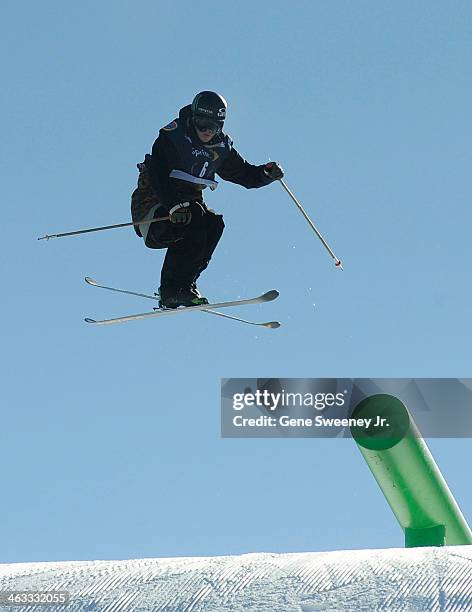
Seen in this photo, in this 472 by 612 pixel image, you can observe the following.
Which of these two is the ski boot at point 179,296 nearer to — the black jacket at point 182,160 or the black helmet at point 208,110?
the black jacket at point 182,160

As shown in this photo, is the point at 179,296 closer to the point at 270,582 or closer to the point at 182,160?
the point at 182,160

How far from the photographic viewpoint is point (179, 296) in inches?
481

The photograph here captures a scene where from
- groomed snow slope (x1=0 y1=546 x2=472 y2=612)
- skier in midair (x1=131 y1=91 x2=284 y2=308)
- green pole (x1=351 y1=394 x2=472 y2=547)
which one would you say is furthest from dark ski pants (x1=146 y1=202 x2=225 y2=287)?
groomed snow slope (x1=0 y1=546 x2=472 y2=612)

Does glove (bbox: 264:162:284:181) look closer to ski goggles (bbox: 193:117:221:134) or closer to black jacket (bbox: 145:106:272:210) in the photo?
black jacket (bbox: 145:106:272:210)

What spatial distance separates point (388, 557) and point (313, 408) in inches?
227

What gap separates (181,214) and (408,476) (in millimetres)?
3004

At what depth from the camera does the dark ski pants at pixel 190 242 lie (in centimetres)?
1189

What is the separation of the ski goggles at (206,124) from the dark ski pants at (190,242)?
0.67 m

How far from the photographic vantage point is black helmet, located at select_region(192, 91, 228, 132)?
11586 mm

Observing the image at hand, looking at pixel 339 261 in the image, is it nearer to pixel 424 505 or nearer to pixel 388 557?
pixel 424 505

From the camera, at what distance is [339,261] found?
12773 mm

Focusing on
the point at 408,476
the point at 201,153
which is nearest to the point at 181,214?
the point at 201,153

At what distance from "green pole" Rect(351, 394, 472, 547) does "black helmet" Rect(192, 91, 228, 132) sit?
281 cm

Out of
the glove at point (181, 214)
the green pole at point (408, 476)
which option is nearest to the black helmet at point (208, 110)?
the glove at point (181, 214)
